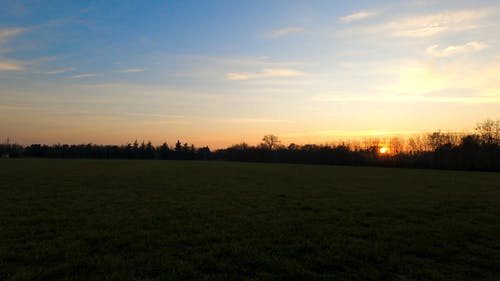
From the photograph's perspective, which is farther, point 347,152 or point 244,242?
point 347,152

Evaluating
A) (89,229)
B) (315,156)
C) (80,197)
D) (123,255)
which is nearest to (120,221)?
(89,229)

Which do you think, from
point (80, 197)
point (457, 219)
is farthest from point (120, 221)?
point (457, 219)

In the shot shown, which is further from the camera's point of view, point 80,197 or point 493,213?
point 80,197

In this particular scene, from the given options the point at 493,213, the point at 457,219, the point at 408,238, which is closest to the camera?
the point at 408,238

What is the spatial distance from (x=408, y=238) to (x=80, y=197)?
15.8 meters

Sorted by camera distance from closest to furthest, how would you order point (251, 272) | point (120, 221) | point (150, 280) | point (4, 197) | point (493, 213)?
point (150, 280) < point (251, 272) < point (120, 221) < point (493, 213) < point (4, 197)

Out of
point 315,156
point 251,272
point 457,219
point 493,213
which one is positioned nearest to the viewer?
point 251,272

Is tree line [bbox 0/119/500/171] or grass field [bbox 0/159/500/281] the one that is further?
tree line [bbox 0/119/500/171]

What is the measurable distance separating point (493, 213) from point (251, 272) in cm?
A: 1293

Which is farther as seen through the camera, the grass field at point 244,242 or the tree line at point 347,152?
the tree line at point 347,152

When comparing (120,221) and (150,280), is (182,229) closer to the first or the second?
(120,221)

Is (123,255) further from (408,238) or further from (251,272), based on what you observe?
(408,238)

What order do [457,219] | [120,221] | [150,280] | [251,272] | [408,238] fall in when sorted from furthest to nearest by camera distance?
[457,219] < [120,221] < [408,238] < [251,272] < [150,280]

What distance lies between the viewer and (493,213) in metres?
13.9
